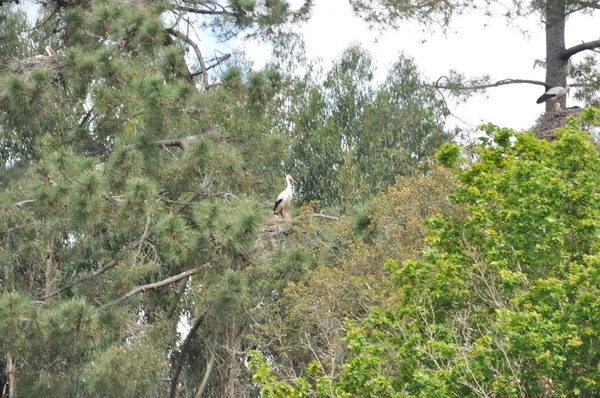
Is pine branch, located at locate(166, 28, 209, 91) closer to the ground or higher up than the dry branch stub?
higher up

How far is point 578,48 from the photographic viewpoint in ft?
76.2

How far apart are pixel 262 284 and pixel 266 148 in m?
2.03

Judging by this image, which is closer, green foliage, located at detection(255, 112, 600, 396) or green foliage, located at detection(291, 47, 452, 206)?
green foliage, located at detection(255, 112, 600, 396)

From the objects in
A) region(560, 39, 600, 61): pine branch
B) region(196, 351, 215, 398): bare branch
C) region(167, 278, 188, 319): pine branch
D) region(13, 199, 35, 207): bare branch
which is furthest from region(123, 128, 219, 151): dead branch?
region(560, 39, 600, 61): pine branch

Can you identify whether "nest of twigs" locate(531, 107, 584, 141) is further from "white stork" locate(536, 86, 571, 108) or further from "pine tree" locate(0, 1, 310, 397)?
"pine tree" locate(0, 1, 310, 397)

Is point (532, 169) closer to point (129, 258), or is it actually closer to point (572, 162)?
point (572, 162)

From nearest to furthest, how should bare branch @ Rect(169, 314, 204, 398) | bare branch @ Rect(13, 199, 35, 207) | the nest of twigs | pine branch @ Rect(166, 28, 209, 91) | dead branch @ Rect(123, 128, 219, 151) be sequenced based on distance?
bare branch @ Rect(13, 199, 35, 207) → dead branch @ Rect(123, 128, 219, 151) → the nest of twigs → pine branch @ Rect(166, 28, 209, 91) → bare branch @ Rect(169, 314, 204, 398)

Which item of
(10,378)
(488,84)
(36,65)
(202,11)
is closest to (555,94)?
(488,84)

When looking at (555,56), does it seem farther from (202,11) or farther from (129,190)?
(129,190)

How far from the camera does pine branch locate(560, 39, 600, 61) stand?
23.0m

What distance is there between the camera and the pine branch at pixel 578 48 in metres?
23.0

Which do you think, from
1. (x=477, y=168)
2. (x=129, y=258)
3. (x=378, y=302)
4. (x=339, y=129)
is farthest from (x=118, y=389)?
(x=339, y=129)

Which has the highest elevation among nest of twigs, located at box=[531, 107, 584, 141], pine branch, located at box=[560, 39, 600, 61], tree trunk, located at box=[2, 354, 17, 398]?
pine branch, located at box=[560, 39, 600, 61]

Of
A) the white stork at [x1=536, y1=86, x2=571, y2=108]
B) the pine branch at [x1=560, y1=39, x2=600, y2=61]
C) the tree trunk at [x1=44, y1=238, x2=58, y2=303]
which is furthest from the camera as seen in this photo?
the pine branch at [x1=560, y1=39, x2=600, y2=61]
